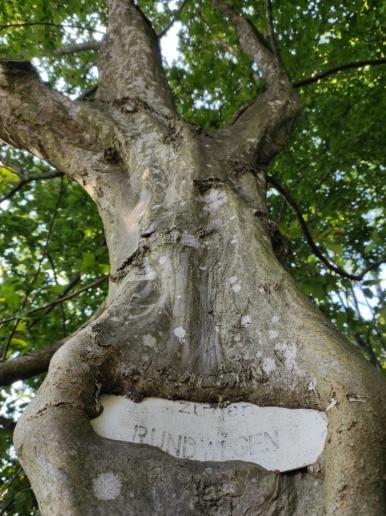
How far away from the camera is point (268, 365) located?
1.69 metres

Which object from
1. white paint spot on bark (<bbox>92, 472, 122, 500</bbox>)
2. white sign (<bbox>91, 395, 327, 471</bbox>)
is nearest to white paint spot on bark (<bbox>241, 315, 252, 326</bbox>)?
white sign (<bbox>91, 395, 327, 471</bbox>)

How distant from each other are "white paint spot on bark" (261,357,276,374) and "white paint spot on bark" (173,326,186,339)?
325 millimetres

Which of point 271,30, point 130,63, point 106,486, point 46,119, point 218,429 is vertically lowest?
point 106,486

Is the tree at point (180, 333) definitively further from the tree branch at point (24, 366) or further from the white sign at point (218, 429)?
the tree branch at point (24, 366)

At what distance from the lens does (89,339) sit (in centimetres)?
167

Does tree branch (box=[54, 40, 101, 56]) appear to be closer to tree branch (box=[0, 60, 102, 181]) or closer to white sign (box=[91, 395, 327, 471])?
tree branch (box=[0, 60, 102, 181])

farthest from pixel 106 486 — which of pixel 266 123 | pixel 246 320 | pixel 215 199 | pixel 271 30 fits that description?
pixel 271 30

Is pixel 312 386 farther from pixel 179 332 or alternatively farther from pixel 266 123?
pixel 266 123

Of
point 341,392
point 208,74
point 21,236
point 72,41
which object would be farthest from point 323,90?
point 341,392

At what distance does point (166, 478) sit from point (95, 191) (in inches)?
81.8

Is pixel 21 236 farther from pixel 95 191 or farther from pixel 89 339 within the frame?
pixel 89 339

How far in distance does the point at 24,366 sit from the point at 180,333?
1973 mm

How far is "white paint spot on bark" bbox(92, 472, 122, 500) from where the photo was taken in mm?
1264

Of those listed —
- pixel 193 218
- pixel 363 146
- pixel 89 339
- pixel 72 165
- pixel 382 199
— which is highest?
pixel 363 146
